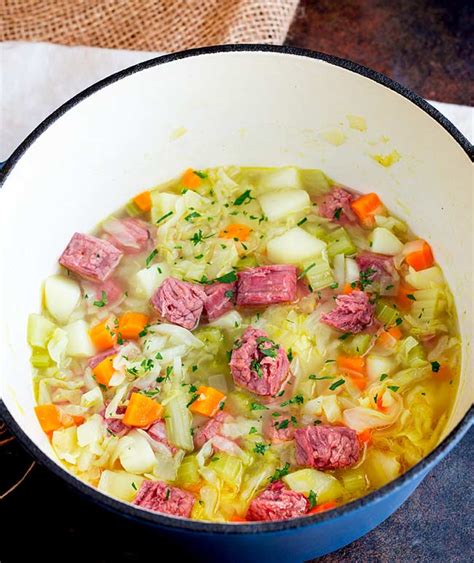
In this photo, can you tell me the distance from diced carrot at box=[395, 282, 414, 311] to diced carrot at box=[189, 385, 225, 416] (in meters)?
0.73

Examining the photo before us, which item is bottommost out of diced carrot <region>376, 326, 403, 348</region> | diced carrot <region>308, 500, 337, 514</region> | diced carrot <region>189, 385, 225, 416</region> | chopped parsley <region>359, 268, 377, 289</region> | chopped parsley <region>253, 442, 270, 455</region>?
diced carrot <region>308, 500, 337, 514</region>

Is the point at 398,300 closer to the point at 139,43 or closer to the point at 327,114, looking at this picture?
the point at 327,114

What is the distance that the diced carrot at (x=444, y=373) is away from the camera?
3.02 meters

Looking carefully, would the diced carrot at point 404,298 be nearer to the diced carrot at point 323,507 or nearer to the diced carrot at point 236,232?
the diced carrot at point 236,232

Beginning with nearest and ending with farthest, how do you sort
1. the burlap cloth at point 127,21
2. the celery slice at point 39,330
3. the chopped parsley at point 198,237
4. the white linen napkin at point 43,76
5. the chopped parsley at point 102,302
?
the celery slice at point 39,330
the chopped parsley at point 102,302
the chopped parsley at point 198,237
the white linen napkin at point 43,76
the burlap cloth at point 127,21

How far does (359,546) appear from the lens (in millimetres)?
3002

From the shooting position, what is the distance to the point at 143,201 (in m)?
3.57

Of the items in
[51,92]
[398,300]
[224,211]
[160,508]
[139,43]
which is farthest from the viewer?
[139,43]

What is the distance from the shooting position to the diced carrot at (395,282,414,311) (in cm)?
322

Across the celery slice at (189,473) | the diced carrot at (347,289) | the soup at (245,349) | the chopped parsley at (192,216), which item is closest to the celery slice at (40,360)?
the soup at (245,349)

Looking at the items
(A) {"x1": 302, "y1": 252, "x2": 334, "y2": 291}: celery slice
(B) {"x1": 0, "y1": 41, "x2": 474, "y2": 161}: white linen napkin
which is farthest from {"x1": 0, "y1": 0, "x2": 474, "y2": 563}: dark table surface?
(B) {"x1": 0, "y1": 41, "x2": 474, "y2": 161}: white linen napkin

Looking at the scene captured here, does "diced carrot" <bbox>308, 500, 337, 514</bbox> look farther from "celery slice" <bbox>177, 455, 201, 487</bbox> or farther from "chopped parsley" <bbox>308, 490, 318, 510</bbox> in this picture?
"celery slice" <bbox>177, 455, 201, 487</bbox>

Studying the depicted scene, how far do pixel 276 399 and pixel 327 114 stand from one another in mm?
1125

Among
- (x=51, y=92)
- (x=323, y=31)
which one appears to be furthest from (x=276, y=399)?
(x=323, y=31)
